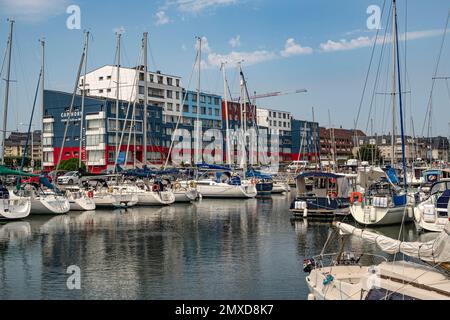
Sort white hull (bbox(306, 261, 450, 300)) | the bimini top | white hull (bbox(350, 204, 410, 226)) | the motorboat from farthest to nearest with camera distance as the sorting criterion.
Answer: the bimini top → the motorboat → white hull (bbox(350, 204, 410, 226)) → white hull (bbox(306, 261, 450, 300))

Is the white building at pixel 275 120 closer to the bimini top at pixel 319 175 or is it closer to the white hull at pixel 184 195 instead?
the white hull at pixel 184 195

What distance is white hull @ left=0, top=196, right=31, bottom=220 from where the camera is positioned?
45000 millimetres

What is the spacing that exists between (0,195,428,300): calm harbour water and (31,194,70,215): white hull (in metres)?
1.82

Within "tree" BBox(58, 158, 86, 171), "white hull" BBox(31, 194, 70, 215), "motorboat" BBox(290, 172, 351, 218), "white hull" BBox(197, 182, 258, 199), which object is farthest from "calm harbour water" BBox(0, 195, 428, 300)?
"tree" BBox(58, 158, 86, 171)

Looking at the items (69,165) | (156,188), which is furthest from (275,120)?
(156,188)

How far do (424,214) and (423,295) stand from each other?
23858mm

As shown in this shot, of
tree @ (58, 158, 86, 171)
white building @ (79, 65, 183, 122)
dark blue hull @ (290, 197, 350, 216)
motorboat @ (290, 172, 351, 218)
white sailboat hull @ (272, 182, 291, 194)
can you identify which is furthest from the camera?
white building @ (79, 65, 183, 122)

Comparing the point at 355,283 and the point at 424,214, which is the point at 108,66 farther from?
the point at 355,283

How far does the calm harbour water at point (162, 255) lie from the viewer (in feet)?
72.5

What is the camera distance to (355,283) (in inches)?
685

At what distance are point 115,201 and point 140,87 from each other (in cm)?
6395

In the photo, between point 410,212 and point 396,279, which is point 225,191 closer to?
point 410,212

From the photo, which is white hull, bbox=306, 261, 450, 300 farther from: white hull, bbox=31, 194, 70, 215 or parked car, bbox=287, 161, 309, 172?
parked car, bbox=287, 161, 309, 172
